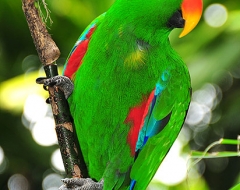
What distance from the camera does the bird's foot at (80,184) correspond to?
53.1 inches

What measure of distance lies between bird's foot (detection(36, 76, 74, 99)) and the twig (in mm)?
25

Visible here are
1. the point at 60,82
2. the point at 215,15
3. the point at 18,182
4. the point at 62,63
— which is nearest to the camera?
the point at 60,82

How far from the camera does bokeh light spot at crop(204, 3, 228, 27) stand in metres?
3.14

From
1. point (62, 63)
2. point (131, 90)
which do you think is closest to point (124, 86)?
point (131, 90)

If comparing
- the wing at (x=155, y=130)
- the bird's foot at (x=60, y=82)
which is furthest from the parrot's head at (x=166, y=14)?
the bird's foot at (x=60, y=82)

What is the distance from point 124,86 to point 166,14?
307 mm

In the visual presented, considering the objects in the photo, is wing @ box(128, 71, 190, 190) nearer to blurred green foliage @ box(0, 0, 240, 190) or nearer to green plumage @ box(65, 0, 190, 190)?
green plumage @ box(65, 0, 190, 190)

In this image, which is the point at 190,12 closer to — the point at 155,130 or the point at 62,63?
the point at 155,130

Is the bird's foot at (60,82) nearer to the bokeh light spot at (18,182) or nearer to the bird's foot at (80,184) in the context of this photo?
the bird's foot at (80,184)

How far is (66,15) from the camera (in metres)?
3.45

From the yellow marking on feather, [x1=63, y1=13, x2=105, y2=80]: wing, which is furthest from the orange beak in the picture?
[x1=63, y1=13, x2=105, y2=80]: wing

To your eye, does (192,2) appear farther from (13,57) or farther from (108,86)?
(13,57)

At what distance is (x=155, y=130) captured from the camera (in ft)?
5.22

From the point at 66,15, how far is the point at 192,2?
2032mm
